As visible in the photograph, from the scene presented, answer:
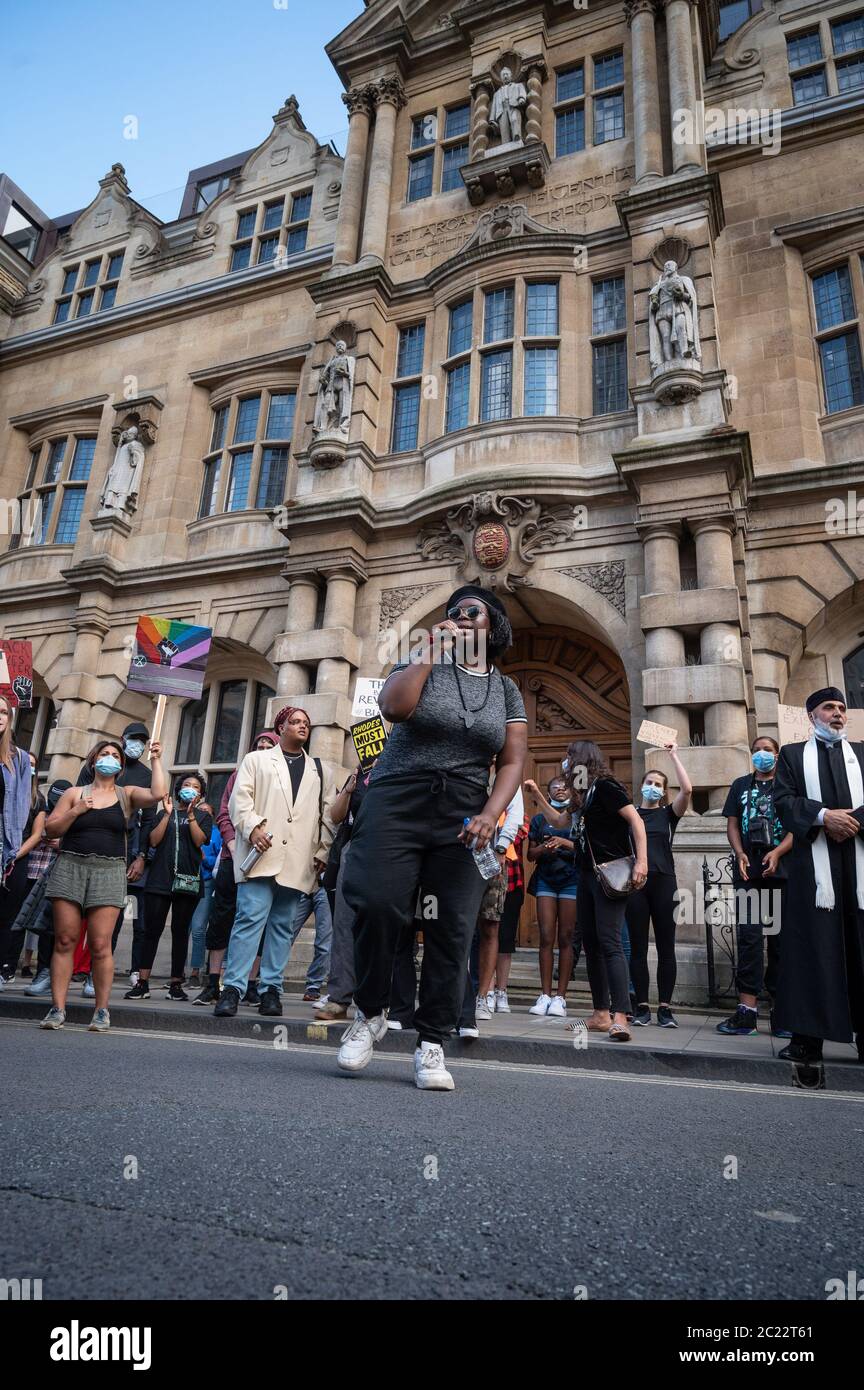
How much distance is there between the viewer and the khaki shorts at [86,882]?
5285mm

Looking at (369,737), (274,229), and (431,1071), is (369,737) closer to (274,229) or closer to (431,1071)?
(431,1071)

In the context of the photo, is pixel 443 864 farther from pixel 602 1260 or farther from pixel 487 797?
pixel 602 1260

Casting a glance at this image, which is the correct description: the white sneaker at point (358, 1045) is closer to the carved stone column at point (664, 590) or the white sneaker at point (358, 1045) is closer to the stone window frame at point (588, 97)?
the carved stone column at point (664, 590)

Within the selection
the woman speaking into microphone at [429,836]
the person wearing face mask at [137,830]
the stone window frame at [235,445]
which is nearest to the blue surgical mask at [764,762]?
the woman speaking into microphone at [429,836]

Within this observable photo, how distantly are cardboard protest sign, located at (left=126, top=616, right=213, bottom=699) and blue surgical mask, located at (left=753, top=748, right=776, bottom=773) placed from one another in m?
5.42

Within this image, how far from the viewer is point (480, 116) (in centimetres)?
1377

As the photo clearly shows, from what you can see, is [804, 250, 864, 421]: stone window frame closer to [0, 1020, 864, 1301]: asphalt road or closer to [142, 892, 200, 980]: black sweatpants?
[142, 892, 200, 980]: black sweatpants

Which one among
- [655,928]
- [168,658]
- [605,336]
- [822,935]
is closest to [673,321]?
[605,336]

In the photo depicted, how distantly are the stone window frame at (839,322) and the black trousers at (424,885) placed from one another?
9.92 m

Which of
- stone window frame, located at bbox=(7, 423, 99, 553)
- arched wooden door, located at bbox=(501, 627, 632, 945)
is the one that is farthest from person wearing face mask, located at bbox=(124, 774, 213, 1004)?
stone window frame, located at bbox=(7, 423, 99, 553)

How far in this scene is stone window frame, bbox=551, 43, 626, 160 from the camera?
13.1m

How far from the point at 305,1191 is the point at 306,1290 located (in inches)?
19.4

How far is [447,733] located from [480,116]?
46.1ft

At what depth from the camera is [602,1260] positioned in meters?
1.48
